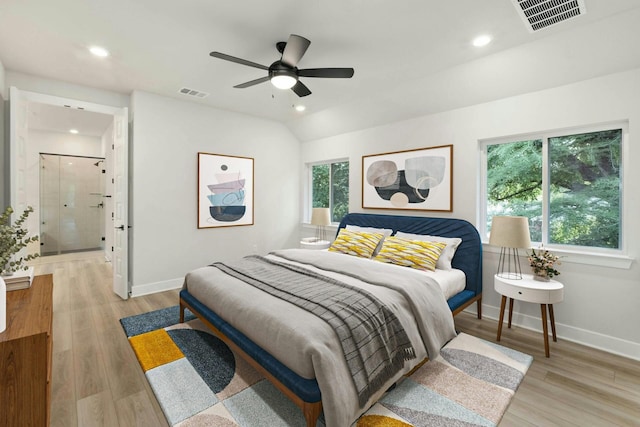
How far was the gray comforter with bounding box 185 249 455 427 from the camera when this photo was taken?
1597 millimetres

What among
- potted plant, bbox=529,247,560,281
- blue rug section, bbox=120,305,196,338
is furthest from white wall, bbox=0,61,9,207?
potted plant, bbox=529,247,560,281

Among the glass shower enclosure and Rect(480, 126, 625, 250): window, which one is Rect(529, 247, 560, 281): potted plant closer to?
Rect(480, 126, 625, 250): window

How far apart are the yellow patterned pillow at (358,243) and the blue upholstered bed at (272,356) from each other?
404 millimetres

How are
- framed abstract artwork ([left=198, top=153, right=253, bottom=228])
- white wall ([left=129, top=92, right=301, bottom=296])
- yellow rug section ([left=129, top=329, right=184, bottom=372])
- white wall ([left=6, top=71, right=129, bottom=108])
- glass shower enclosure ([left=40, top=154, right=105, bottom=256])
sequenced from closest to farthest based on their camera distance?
yellow rug section ([left=129, top=329, right=184, bottom=372]) < white wall ([left=6, top=71, right=129, bottom=108]) < white wall ([left=129, top=92, right=301, bottom=296]) < framed abstract artwork ([left=198, top=153, right=253, bottom=228]) < glass shower enclosure ([left=40, top=154, right=105, bottom=256])

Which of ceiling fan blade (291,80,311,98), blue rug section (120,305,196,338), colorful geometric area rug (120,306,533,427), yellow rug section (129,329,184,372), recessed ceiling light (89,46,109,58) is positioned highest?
recessed ceiling light (89,46,109,58)

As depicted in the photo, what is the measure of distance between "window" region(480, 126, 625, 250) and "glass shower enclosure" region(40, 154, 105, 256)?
8072 millimetres

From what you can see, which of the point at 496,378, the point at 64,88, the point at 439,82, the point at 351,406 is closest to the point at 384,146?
the point at 439,82

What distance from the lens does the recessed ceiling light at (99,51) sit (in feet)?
9.27

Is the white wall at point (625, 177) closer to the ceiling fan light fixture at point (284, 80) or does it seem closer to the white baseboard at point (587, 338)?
the white baseboard at point (587, 338)

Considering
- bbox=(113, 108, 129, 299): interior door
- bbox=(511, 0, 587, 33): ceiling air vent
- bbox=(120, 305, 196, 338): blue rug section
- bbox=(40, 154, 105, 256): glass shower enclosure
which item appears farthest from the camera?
bbox=(40, 154, 105, 256): glass shower enclosure

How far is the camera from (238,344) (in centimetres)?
214

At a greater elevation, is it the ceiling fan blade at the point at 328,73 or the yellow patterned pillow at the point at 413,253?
the ceiling fan blade at the point at 328,73

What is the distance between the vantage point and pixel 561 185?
3027 millimetres

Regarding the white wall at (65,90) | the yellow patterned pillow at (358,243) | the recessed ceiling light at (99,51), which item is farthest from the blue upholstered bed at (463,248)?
the white wall at (65,90)
